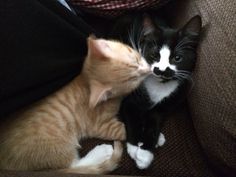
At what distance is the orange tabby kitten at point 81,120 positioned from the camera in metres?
0.98

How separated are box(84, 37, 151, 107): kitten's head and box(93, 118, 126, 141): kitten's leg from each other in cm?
9

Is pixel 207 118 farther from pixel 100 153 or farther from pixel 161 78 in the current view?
pixel 100 153

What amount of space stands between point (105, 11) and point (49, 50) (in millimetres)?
253

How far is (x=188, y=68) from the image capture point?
108 centimetres

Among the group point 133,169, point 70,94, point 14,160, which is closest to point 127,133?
point 133,169

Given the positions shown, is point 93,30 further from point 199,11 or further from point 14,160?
point 14,160

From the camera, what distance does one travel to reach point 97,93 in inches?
42.2

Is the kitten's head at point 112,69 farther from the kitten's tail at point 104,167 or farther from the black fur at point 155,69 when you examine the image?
the kitten's tail at point 104,167

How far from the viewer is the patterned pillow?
115cm

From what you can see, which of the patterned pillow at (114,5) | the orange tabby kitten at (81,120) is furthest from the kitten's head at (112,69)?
the patterned pillow at (114,5)

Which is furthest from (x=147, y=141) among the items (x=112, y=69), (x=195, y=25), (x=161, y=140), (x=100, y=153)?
(x=195, y=25)

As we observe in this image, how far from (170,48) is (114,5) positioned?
0.80ft

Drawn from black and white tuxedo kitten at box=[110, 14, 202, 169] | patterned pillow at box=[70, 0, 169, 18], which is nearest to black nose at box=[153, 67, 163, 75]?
black and white tuxedo kitten at box=[110, 14, 202, 169]

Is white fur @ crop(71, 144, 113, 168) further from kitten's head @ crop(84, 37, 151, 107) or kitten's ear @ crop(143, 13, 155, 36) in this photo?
kitten's ear @ crop(143, 13, 155, 36)
